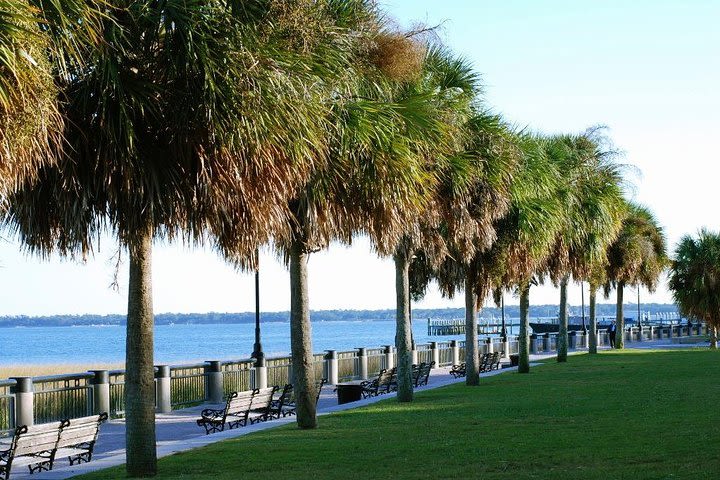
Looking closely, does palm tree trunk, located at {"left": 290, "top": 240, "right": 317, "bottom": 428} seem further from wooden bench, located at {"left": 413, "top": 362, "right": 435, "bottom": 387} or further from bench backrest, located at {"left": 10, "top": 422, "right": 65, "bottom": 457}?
wooden bench, located at {"left": 413, "top": 362, "right": 435, "bottom": 387}

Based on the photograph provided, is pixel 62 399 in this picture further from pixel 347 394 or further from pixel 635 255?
pixel 635 255

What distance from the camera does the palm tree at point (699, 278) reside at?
205ft

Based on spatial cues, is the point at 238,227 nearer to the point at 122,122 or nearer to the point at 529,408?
the point at 122,122

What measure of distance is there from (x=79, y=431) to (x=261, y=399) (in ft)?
21.9

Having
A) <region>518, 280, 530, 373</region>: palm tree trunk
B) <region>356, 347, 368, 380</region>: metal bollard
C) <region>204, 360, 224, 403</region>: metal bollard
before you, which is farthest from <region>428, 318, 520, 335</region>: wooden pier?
<region>204, 360, 224, 403</region>: metal bollard

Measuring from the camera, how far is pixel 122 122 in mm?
11703

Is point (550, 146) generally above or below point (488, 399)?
above

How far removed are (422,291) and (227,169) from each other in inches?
979

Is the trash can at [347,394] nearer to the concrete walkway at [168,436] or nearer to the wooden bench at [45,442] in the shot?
the concrete walkway at [168,436]

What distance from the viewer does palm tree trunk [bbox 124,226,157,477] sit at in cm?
1357

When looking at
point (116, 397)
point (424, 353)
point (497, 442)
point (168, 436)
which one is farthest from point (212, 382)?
point (424, 353)

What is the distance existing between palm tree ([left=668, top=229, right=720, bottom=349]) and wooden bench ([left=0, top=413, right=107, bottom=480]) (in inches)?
1993

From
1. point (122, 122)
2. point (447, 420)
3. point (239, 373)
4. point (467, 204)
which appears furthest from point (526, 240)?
point (122, 122)

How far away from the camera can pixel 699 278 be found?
6334cm
